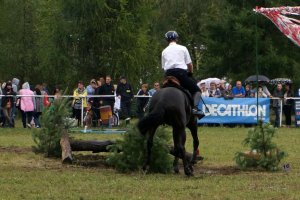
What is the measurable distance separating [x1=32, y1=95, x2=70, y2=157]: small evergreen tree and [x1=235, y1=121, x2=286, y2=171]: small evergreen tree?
3.48m

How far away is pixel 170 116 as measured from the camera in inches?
490

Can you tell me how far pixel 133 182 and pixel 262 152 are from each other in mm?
3014

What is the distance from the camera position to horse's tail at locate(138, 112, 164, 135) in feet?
40.6

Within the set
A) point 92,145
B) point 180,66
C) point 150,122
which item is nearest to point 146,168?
point 150,122

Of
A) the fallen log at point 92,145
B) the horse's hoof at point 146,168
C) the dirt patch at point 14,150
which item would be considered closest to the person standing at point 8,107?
the dirt patch at point 14,150

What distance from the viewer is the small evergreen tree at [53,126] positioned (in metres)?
14.9

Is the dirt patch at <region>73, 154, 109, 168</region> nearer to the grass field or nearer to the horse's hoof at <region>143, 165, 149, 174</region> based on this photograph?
the grass field

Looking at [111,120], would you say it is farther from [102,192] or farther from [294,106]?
[102,192]

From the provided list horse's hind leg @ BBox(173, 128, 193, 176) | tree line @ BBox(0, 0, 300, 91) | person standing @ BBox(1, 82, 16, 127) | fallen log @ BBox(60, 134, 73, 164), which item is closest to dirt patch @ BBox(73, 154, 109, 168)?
fallen log @ BBox(60, 134, 73, 164)

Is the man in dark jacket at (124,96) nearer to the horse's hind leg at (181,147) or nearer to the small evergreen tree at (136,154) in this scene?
the small evergreen tree at (136,154)

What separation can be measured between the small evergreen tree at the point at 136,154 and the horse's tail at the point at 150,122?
9.8 inches

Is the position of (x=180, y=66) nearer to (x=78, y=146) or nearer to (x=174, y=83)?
(x=174, y=83)

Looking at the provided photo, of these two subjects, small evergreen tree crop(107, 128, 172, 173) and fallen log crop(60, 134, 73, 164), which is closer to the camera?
small evergreen tree crop(107, 128, 172, 173)

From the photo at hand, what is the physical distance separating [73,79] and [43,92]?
48.0 feet
